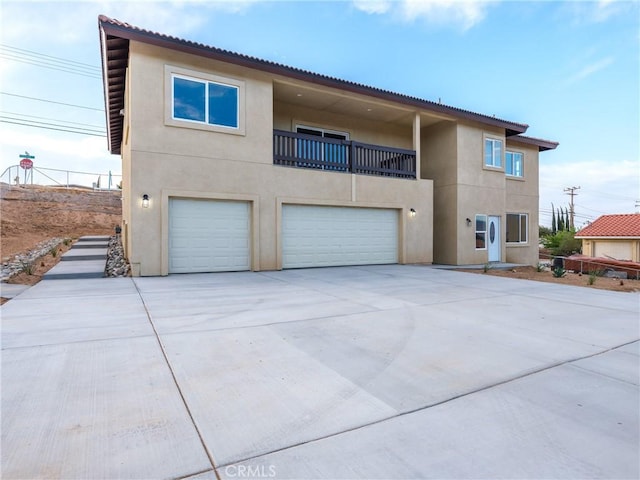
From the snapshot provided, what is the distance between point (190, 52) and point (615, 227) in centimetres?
3113

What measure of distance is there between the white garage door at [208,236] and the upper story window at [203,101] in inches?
83.9

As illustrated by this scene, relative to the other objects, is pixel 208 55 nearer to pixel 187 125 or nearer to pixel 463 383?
pixel 187 125

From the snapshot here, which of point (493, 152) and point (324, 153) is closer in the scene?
point (324, 153)

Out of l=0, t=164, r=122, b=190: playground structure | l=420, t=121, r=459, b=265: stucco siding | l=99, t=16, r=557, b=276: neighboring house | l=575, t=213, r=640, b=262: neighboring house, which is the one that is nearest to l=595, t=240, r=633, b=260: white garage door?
l=575, t=213, r=640, b=262: neighboring house

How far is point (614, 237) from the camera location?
25406 mm

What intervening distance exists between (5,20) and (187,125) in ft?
44.0

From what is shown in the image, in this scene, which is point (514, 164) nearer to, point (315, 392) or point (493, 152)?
point (493, 152)

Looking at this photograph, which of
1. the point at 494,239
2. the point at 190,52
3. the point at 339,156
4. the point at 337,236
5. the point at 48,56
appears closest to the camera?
the point at 190,52

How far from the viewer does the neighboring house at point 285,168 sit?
9.04 meters

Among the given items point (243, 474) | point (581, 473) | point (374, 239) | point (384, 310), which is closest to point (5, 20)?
point (374, 239)

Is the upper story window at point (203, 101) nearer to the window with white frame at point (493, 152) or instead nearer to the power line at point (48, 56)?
the window with white frame at point (493, 152)

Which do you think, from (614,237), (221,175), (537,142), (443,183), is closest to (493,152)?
(443,183)

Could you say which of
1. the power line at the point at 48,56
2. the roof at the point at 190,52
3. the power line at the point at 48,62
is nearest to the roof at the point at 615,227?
the roof at the point at 190,52

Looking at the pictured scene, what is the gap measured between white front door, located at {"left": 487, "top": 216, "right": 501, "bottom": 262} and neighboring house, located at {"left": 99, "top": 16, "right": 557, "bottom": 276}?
0.24 feet
